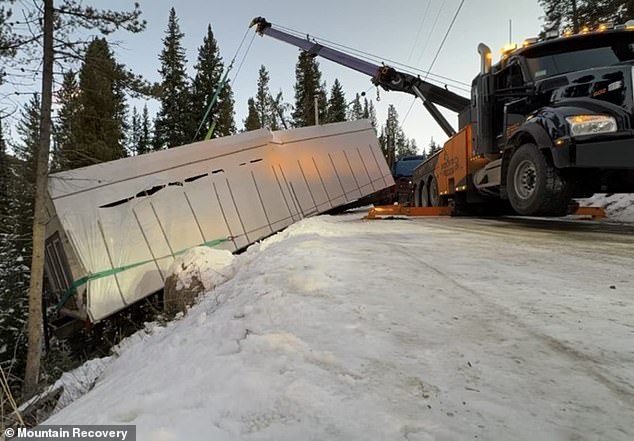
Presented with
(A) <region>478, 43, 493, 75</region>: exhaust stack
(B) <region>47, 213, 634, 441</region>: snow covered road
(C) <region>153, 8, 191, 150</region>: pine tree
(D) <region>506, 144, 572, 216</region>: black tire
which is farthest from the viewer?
(C) <region>153, 8, 191, 150</region>: pine tree

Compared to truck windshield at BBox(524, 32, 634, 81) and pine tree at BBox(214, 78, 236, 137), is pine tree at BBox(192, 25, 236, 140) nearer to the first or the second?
pine tree at BBox(214, 78, 236, 137)

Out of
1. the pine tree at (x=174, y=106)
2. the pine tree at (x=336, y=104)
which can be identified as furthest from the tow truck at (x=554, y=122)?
the pine tree at (x=336, y=104)

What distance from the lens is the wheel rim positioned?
6.11 metres

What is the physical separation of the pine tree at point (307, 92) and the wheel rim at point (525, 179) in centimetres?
3830

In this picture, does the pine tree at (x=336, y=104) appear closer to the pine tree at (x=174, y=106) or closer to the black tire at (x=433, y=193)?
the pine tree at (x=174, y=106)

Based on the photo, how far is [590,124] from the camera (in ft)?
16.8

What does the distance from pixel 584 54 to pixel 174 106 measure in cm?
3291

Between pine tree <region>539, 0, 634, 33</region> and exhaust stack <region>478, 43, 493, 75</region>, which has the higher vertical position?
pine tree <region>539, 0, 634, 33</region>

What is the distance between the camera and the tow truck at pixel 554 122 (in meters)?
5.08

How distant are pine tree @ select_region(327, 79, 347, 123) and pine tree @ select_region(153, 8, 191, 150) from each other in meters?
19.1

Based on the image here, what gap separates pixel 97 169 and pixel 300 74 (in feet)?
127

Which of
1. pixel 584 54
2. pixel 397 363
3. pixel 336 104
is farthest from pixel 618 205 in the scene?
pixel 336 104

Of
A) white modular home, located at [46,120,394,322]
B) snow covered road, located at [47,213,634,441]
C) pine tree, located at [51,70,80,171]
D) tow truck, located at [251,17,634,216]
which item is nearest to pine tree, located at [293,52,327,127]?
white modular home, located at [46,120,394,322]

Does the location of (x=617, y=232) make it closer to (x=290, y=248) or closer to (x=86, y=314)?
(x=290, y=248)
